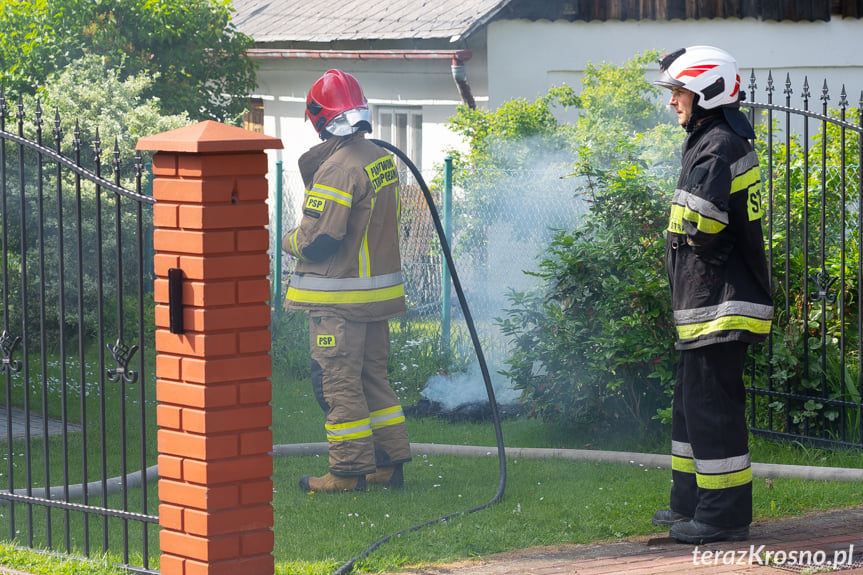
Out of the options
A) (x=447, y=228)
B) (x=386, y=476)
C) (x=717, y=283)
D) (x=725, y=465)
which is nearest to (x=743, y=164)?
(x=717, y=283)

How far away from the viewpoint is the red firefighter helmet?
20.4 ft

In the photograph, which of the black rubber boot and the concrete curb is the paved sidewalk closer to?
the black rubber boot

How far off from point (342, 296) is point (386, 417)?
73 cm

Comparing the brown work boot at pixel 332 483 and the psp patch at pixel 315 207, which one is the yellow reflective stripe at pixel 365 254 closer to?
the psp patch at pixel 315 207

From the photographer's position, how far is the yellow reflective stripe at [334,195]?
610cm

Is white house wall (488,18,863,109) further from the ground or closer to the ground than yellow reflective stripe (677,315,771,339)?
further from the ground

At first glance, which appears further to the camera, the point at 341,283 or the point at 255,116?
the point at 255,116

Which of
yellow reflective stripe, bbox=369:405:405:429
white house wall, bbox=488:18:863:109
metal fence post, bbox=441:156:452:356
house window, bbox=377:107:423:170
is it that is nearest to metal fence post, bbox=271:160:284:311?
metal fence post, bbox=441:156:452:356

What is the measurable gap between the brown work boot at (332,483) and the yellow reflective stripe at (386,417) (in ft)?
1.06

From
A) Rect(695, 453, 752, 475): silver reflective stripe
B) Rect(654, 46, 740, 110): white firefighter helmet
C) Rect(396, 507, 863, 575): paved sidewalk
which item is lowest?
Rect(396, 507, 863, 575): paved sidewalk

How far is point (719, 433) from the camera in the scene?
5090mm

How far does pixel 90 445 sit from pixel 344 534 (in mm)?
2658

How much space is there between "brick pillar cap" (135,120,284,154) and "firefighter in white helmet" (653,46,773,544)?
6.06 ft

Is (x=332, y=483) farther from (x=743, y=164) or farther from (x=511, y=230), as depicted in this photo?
(x=511, y=230)
